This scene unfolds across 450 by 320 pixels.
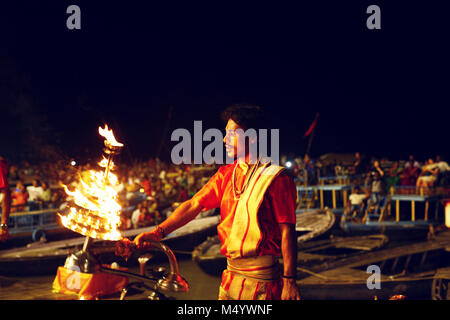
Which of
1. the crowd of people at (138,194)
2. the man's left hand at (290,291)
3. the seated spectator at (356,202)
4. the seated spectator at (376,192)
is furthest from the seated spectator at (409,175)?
the man's left hand at (290,291)

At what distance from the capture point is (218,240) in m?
12.4

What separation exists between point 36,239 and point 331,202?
14.3 meters

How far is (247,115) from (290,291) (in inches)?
43.5

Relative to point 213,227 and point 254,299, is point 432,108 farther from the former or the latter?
point 254,299

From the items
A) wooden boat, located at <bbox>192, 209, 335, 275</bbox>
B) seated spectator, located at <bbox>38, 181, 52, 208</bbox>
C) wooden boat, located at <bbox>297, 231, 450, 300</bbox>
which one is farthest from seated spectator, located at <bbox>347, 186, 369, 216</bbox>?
seated spectator, located at <bbox>38, 181, 52, 208</bbox>

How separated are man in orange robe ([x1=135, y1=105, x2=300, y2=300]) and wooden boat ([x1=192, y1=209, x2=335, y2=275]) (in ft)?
25.9

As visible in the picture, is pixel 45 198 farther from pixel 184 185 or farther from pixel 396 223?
pixel 396 223

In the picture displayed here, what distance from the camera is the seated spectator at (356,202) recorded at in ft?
56.3

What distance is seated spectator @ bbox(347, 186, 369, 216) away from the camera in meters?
17.2

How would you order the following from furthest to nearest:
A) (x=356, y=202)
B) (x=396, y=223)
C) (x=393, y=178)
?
1. (x=393, y=178)
2. (x=356, y=202)
3. (x=396, y=223)

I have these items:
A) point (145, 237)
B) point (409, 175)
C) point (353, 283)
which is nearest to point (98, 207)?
point (145, 237)

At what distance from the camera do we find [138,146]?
41719mm

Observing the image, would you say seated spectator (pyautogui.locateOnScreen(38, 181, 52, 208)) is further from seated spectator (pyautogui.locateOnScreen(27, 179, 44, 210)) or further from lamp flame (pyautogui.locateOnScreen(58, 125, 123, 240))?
lamp flame (pyautogui.locateOnScreen(58, 125, 123, 240))

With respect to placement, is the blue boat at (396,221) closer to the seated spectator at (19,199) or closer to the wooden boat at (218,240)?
the wooden boat at (218,240)
